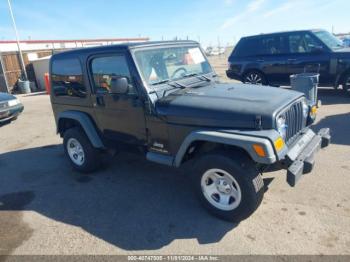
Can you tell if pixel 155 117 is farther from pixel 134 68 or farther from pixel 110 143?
pixel 110 143

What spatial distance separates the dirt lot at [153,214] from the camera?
315cm

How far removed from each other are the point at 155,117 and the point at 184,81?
0.78m

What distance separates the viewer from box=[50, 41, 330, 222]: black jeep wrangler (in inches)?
126

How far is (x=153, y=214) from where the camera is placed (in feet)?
12.4

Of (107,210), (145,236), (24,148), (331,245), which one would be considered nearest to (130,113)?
(107,210)

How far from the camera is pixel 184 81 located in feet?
14.0

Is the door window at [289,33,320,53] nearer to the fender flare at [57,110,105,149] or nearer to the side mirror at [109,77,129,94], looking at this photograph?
the fender flare at [57,110,105,149]

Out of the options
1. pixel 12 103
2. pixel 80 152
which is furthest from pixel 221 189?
pixel 12 103

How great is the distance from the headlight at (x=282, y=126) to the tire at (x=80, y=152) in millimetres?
2973

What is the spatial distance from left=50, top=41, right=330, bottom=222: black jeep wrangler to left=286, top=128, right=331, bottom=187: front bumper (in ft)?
0.03

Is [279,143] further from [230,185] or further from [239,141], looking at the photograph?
[230,185]

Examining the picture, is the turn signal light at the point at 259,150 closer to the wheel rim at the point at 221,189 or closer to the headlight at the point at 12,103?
the wheel rim at the point at 221,189

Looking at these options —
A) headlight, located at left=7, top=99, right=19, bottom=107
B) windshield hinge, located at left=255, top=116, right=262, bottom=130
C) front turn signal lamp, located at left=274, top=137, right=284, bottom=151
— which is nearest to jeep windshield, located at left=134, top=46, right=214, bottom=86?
windshield hinge, located at left=255, top=116, right=262, bottom=130

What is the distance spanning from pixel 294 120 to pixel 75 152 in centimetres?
361
